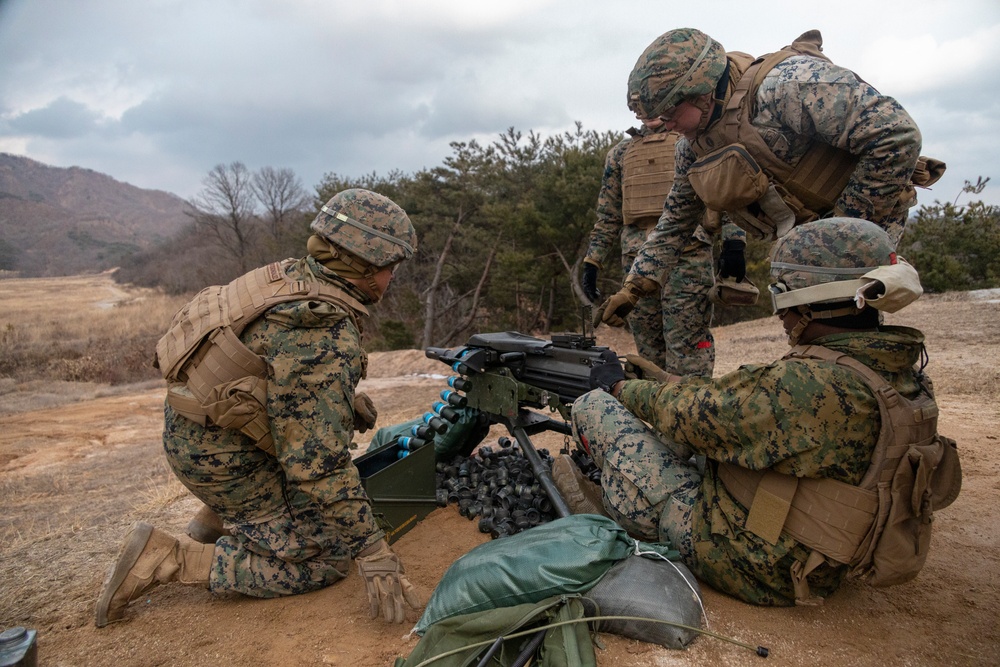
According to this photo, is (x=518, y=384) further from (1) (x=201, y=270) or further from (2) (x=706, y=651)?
(1) (x=201, y=270)

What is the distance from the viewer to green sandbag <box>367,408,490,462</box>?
4246 mm

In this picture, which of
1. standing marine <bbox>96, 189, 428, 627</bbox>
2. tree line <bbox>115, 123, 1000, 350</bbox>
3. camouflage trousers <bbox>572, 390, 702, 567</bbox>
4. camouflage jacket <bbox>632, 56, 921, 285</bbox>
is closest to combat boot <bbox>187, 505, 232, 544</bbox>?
standing marine <bbox>96, 189, 428, 627</bbox>

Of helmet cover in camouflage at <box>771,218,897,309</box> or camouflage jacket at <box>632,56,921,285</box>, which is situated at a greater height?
camouflage jacket at <box>632,56,921,285</box>

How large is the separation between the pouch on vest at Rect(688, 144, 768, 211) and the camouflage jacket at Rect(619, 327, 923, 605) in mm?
1305

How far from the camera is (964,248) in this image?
50.5 ft

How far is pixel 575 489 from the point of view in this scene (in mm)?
3414

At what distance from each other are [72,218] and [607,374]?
91.3 m

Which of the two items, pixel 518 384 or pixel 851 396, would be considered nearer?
pixel 851 396

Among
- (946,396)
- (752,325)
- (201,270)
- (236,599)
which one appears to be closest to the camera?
(236,599)

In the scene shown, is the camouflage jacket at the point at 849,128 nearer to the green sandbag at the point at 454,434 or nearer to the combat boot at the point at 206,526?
the green sandbag at the point at 454,434

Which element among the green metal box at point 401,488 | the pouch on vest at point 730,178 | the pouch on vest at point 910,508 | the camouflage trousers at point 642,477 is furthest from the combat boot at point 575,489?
the pouch on vest at point 730,178

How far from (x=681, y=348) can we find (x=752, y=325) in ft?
31.0

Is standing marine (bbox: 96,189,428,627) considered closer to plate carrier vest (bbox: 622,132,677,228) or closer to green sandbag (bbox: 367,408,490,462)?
green sandbag (bbox: 367,408,490,462)

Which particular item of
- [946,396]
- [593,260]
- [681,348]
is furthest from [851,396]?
[946,396]
